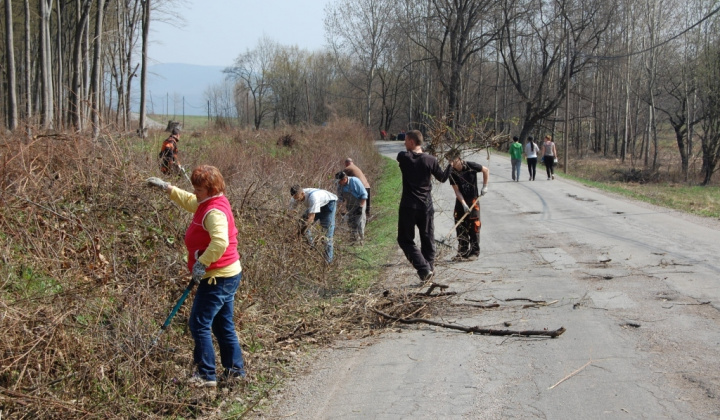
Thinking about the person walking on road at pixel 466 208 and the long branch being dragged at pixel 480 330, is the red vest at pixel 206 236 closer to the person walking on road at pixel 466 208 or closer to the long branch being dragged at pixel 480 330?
the long branch being dragged at pixel 480 330

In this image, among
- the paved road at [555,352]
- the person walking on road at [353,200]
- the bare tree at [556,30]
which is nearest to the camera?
the paved road at [555,352]

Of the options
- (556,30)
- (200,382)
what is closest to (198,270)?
(200,382)

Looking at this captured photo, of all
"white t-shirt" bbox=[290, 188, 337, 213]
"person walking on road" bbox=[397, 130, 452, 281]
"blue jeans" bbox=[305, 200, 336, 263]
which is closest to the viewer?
"person walking on road" bbox=[397, 130, 452, 281]

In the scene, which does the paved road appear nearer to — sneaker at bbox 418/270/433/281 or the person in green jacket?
sneaker at bbox 418/270/433/281

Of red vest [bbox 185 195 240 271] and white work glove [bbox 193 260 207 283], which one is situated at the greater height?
red vest [bbox 185 195 240 271]

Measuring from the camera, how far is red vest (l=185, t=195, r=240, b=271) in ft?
16.4

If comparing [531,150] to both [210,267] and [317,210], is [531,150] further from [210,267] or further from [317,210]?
[210,267]

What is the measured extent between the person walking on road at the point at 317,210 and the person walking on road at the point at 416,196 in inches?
53.5

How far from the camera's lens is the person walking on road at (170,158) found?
965 centimetres

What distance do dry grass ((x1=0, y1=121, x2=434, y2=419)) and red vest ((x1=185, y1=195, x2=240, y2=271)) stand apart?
2.50 ft

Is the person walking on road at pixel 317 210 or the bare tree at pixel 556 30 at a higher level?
the bare tree at pixel 556 30

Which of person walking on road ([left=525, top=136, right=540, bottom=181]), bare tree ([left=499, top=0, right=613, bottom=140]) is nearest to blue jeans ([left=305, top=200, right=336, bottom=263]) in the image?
person walking on road ([left=525, top=136, right=540, bottom=181])

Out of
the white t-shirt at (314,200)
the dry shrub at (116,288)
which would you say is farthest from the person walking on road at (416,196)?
the white t-shirt at (314,200)

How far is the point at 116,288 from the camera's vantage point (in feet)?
20.5
